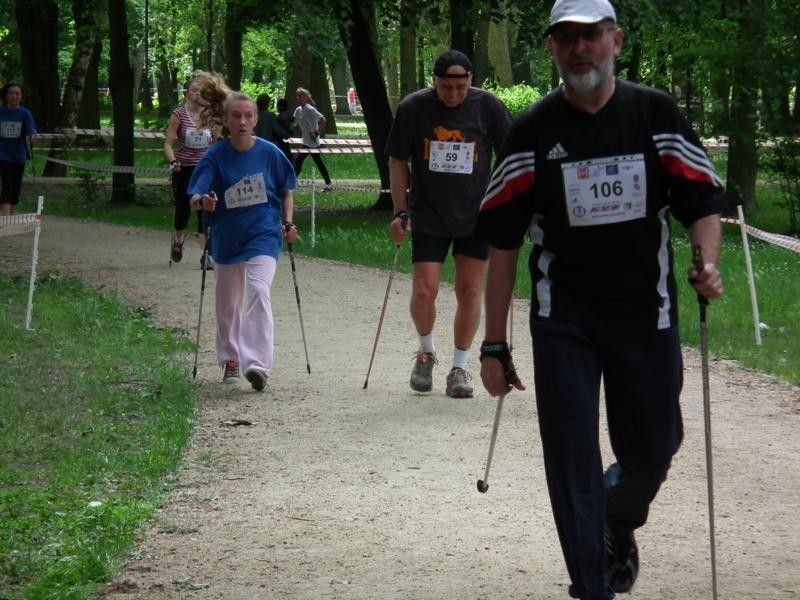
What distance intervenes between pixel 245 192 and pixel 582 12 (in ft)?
18.0

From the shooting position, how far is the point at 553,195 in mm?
4680

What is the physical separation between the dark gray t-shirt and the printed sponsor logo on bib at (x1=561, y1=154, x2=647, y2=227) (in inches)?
176

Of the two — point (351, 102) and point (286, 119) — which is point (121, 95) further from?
point (351, 102)

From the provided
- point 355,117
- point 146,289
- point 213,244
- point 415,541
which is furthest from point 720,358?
point 355,117

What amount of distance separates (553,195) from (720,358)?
6.62 meters

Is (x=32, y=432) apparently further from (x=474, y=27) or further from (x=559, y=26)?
(x=474, y=27)

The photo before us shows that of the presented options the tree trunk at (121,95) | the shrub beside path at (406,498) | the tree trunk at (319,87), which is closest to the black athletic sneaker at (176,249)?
the shrub beside path at (406,498)

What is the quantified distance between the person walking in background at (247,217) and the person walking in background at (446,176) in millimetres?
969

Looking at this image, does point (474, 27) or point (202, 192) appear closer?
point (202, 192)

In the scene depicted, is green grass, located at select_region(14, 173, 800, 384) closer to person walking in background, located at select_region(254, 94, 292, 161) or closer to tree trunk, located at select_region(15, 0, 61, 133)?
person walking in background, located at select_region(254, 94, 292, 161)

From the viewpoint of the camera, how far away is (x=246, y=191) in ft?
32.2

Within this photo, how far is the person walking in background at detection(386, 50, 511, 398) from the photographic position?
9.09 metres

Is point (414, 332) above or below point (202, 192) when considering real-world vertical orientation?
below

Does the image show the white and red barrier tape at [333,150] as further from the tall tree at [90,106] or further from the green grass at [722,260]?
the tall tree at [90,106]
